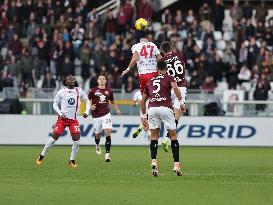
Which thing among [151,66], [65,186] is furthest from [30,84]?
[65,186]

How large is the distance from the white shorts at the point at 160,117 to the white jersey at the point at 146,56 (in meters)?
4.02

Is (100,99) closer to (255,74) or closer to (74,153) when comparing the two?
(74,153)

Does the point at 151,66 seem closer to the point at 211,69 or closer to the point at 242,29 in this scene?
the point at 211,69

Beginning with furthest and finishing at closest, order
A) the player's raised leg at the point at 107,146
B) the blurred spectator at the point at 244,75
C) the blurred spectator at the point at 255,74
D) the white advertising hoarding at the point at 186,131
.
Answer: the blurred spectator at the point at 244,75, the blurred spectator at the point at 255,74, the white advertising hoarding at the point at 186,131, the player's raised leg at the point at 107,146

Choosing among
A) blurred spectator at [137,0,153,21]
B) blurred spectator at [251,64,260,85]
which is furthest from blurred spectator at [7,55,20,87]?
blurred spectator at [251,64,260,85]

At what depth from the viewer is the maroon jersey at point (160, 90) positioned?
58.2 ft

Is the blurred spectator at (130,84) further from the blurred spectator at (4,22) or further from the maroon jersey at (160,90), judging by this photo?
the maroon jersey at (160,90)

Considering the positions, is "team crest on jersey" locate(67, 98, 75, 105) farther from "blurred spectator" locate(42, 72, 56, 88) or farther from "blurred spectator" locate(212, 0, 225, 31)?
"blurred spectator" locate(212, 0, 225, 31)

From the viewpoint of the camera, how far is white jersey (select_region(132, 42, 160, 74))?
71.7 feet

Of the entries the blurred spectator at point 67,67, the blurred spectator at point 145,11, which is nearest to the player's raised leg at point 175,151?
the blurred spectator at point 67,67

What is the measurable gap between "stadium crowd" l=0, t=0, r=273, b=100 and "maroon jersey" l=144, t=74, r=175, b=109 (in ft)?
52.4

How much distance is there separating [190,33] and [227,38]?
1936mm

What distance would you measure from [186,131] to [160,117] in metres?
13.1

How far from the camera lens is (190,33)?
1458 inches
